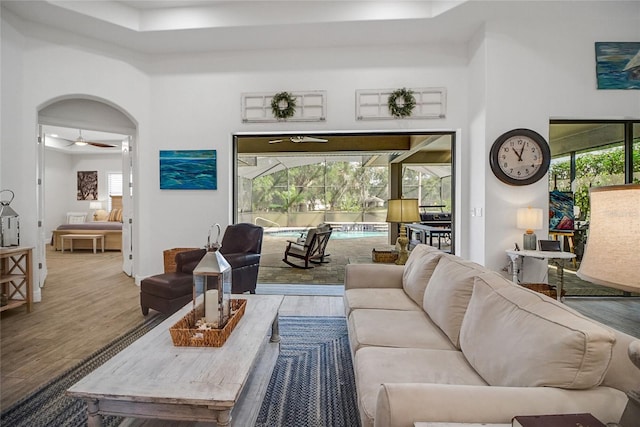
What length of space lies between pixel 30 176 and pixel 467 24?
577cm

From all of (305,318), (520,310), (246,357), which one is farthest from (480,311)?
(305,318)

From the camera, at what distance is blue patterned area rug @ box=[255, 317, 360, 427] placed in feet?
6.15

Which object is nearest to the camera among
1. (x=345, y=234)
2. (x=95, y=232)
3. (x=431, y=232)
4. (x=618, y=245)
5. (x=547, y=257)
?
(x=618, y=245)

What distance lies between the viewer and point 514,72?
13.1 ft

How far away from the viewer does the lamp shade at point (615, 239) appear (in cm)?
85

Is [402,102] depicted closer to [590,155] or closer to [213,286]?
[590,155]

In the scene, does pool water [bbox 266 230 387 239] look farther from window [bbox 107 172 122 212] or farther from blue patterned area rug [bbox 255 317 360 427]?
blue patterned area rug [bbox 255 317 360 427]

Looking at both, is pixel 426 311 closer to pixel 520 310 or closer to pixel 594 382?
pixel 520 310

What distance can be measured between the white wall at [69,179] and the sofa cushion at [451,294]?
34.9 feet

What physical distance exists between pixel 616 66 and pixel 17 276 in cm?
741

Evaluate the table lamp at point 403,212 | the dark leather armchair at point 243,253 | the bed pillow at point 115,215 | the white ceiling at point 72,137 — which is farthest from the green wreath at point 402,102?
the bed pillow at point 115,215

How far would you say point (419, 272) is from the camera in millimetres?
2559

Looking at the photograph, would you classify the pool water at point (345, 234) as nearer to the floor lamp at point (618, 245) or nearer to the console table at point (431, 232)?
the console table at point (431, 232)

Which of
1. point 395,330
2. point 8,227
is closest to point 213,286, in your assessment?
point 395,330
